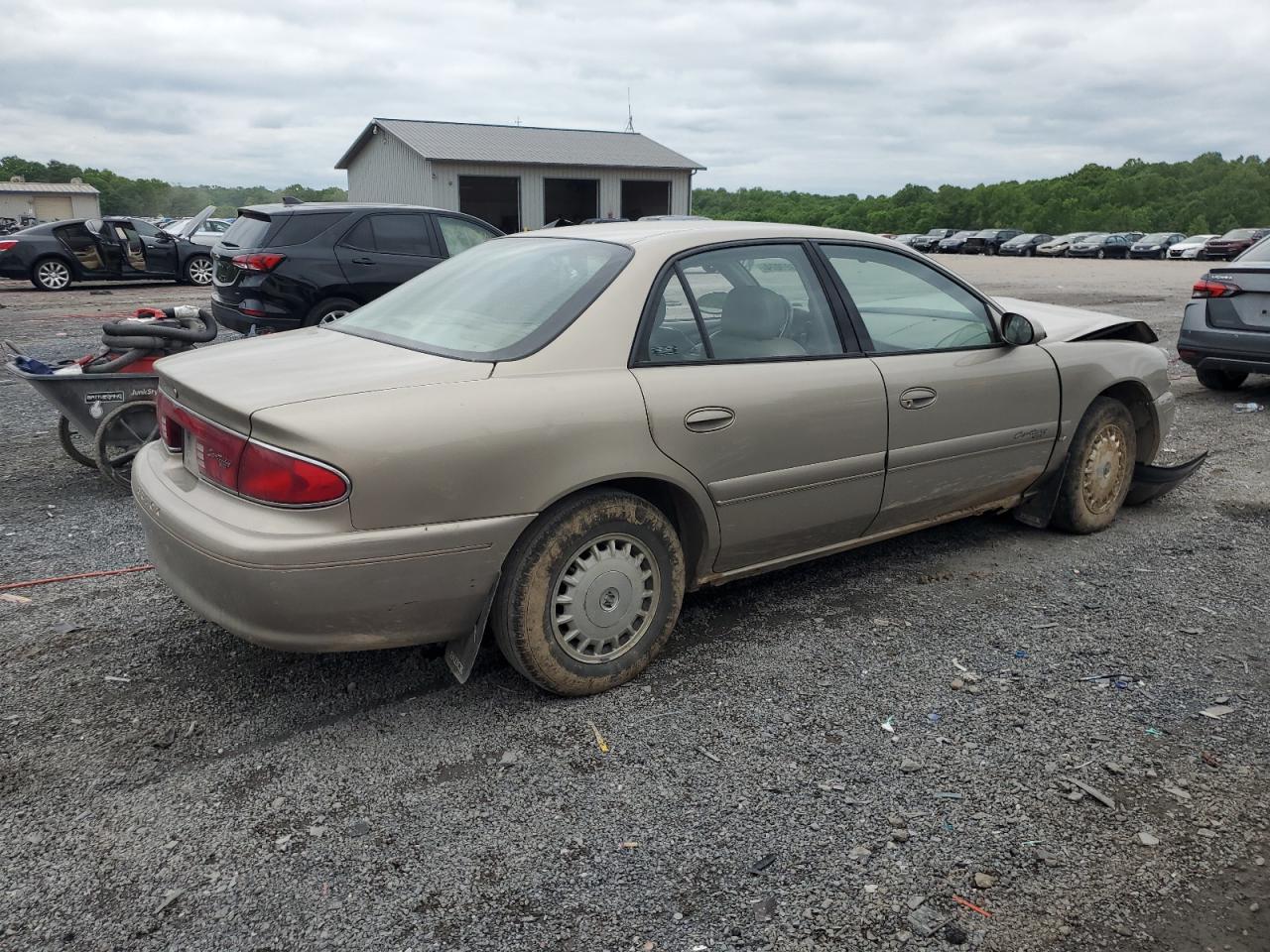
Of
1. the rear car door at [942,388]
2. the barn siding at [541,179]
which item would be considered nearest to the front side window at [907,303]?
the rear car door at [942,388]

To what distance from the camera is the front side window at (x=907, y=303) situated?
415cm

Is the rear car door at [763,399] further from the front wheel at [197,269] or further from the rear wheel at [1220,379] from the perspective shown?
the front wheel at [197,269]

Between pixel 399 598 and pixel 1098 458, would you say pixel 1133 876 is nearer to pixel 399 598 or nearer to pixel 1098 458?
pixel 399 598

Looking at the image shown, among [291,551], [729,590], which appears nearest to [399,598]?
[291,551]

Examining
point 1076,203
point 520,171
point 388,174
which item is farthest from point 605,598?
point 1076,203

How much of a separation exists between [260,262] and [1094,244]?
51190mm

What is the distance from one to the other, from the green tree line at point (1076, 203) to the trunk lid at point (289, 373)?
66737 millimetres

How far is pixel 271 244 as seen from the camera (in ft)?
31.1

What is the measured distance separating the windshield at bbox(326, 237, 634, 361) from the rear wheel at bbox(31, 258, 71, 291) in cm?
1899

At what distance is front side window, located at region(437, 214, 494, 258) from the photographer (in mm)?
10492

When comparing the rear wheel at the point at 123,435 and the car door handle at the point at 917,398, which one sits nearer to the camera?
the car door handle at the point at 917,398

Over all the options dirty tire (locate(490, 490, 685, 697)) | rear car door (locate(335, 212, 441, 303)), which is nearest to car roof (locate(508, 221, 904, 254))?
dirty tire (locate(490, 490, 685, 697))

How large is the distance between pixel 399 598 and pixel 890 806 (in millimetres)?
1565

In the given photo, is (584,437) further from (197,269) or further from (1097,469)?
(197,269)
